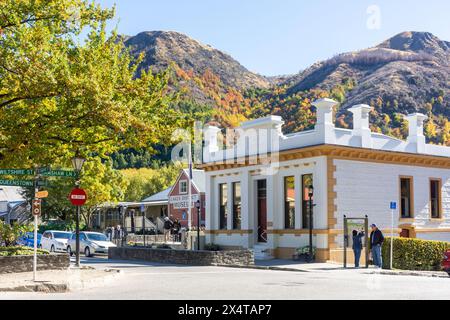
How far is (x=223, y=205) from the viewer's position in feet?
115

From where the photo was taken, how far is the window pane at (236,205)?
3350cm

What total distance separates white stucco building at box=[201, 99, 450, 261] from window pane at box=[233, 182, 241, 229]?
0.05 m

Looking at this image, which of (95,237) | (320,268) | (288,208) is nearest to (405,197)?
(288,208)

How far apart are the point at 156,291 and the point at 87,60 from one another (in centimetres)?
831

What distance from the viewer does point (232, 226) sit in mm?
33656

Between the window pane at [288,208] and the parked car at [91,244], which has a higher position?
the window pane at [288,208]

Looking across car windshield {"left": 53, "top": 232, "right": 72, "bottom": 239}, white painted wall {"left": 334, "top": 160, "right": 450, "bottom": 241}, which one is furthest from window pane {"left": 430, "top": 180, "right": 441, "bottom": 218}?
car windshield {"left": 53, "top": 232, "right": 72, "bottom": 239}

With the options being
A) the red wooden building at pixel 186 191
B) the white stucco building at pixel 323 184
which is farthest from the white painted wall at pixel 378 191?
the red wooden building at pixel 186 191

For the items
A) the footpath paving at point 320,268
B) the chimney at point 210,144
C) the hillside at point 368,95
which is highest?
the hillside at point 368,95

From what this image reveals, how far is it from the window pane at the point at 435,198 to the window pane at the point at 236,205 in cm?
979

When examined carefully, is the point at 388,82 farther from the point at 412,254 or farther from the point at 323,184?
the point at 412,254

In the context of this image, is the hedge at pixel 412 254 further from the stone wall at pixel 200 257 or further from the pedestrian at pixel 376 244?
the stone wall at pixel 200 257
